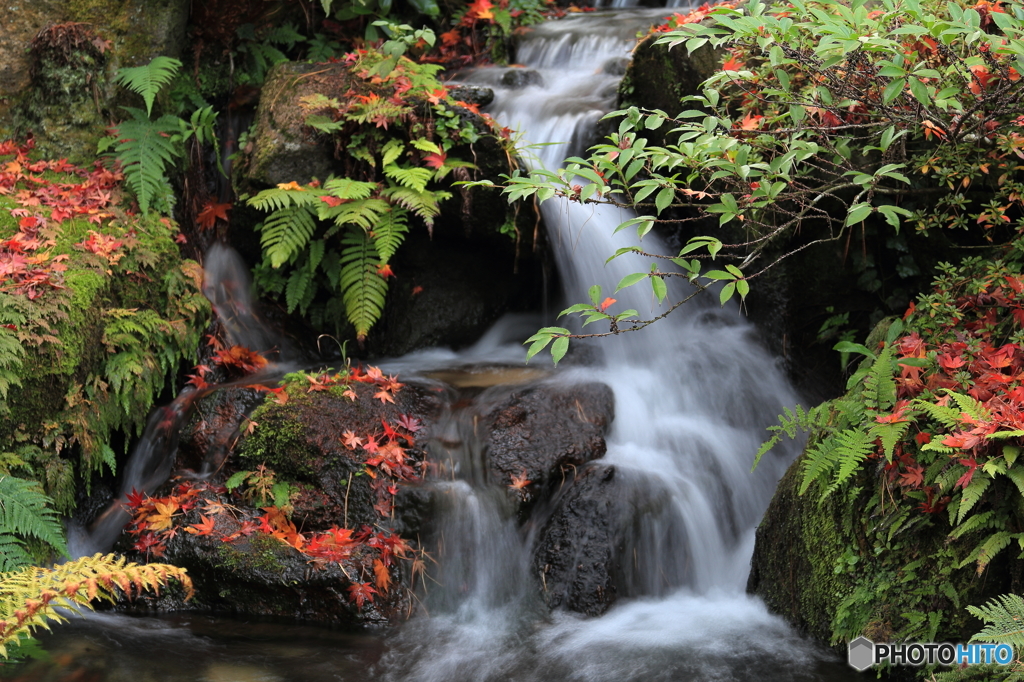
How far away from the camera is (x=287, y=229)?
604cm

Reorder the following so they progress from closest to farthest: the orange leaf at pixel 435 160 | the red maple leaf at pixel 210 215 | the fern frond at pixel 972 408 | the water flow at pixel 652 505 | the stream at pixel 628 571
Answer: the fern frond at pixel 972 408, the stream at pixel 628 571, the water flow at pixel 652 505, the orange leaf at pixel 435 160, the red maple leaf at pixel 210 215

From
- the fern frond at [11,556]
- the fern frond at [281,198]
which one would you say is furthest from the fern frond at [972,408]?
the fern frond at [281,198]

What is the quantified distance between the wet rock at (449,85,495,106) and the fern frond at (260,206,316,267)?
1813 millimetres

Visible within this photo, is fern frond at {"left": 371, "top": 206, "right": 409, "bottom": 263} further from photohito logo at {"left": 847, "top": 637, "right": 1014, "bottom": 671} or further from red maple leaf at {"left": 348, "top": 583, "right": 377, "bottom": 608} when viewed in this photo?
photohito logo at {"left": 847, "top": 637, "right": 1014, "bottom": 671}

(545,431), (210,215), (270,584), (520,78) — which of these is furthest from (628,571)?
(520,78)

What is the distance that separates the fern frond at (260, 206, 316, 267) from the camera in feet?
19.7

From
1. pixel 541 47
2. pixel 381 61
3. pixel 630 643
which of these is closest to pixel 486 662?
pixel 630 643

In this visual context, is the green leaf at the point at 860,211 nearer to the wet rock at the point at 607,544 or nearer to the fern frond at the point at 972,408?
the fern frond at the point at 972,408

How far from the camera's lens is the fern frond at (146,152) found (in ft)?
20.0

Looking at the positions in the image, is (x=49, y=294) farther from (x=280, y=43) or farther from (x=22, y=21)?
(x=280, y=43)

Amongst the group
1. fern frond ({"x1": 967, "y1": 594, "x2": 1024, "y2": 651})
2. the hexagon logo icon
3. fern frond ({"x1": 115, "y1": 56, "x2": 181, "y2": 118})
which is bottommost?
the hexagon logo icon

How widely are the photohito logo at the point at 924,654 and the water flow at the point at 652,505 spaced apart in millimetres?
245

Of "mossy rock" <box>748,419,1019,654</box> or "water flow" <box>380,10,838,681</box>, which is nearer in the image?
"mossy rock" <box>748,419,1019,654</box>

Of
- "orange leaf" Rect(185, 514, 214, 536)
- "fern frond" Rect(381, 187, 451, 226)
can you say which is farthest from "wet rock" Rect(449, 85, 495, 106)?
"orange leaf" Rect(185, 514, 214, 536)
